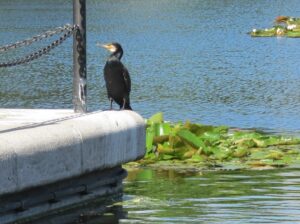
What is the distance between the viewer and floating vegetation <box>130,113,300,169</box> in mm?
14631

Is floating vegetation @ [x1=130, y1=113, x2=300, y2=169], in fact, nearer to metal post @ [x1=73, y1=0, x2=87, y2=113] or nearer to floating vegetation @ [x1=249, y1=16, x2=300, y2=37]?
metal post @ [x1=73, y1=0, x2=87, y2=113]

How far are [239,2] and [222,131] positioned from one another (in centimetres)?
8312

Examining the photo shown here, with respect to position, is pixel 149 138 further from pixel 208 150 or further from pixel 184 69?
pixel 184 69

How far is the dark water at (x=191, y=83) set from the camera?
11.9 m

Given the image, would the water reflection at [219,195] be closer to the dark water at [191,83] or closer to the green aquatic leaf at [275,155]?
the dark water at [191,83]

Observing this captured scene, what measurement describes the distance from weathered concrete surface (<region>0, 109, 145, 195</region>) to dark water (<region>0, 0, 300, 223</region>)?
57 cm

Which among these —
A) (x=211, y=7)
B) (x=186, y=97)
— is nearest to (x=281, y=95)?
(x=186, y=97)

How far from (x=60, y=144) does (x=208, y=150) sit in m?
4.54

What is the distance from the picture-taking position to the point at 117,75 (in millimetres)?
14117

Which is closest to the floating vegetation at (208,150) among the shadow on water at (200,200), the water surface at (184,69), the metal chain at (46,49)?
the shadow on water at (200,200)

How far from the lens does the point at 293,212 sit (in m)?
11.3

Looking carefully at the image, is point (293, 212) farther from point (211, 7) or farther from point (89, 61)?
point (211, 7)

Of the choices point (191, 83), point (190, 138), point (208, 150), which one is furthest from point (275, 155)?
point (191, 83)

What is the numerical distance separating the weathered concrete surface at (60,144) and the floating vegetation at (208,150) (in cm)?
241
